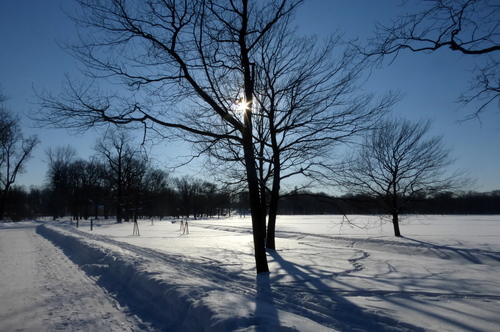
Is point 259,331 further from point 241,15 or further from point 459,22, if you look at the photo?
point 241,15

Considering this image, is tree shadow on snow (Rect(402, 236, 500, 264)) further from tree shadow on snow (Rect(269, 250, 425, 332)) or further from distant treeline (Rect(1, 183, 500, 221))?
tree shadow on snow (Rect(269, 250, 425, 332))

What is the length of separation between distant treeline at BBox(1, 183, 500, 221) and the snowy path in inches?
292

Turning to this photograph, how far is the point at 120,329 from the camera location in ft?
15.0

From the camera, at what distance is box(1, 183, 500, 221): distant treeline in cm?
1464

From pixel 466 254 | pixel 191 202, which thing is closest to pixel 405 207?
pixel 466 254

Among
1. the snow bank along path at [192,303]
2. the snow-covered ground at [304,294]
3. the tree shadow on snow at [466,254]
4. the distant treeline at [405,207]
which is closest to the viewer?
the snow bank along path at [192,303]

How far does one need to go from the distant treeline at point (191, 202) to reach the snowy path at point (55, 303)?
7404 millimetres

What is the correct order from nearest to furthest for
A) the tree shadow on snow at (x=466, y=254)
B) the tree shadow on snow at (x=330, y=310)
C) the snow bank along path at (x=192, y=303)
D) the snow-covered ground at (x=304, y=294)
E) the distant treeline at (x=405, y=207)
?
the snow bank along path at (x=192, y=303) < the snow-covered ground at (x=304, y=294) < the tree shadow on snow at (x=330, y=310) < the distant treeline at (x=405, y=207) < the tree shadow on snow at (x=466, y=254)

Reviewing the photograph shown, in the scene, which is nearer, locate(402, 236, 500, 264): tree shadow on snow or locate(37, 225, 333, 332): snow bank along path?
locate(37, 225, 333, 332): snow bank along path

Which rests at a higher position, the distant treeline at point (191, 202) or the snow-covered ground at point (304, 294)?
the distant treeline at point (191, 202)

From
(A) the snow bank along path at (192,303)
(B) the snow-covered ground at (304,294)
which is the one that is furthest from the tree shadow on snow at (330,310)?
(A) the snow bank along path at (192,303)

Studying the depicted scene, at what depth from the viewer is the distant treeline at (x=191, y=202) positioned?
14.6m

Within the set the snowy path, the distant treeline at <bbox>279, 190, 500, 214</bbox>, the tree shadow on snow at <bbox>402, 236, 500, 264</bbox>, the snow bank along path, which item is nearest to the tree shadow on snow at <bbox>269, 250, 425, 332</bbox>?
the snow bank along path

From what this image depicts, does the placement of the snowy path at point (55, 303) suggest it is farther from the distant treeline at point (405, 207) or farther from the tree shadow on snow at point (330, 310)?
the distant treeline at point (405, 207)
